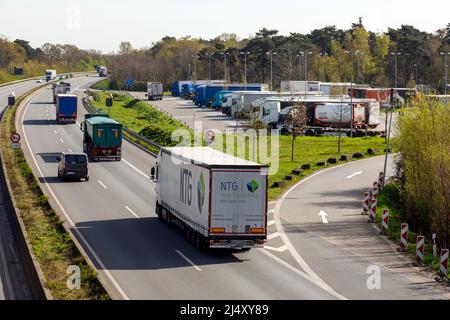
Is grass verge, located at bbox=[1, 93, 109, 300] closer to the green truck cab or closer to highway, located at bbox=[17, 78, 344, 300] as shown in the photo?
highway, located at bbox=[17, 78, 344, 300]

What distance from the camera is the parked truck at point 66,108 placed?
287 ft

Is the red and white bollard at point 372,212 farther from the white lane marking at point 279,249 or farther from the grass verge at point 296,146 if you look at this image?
the white lane marking at point 279,249

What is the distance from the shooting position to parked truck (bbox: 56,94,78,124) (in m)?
87.4

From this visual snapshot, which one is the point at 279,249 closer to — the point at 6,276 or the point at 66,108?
the point at 6,276

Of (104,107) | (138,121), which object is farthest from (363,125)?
(104,107)

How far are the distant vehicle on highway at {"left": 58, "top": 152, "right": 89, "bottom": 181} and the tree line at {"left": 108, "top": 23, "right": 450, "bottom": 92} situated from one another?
81.9 metres

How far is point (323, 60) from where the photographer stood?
151 metres

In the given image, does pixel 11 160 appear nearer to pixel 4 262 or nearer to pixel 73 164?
pixel 73 164

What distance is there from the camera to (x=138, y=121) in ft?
322

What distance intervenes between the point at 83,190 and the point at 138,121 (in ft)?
162

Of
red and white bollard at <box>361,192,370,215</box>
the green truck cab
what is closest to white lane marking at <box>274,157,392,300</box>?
red and white bollard at <box>361,192,370,215</box>

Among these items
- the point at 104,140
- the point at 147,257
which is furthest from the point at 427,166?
the point at 104,140

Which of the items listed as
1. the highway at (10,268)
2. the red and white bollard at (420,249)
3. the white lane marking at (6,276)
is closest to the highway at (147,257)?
the highway at (10,268)
